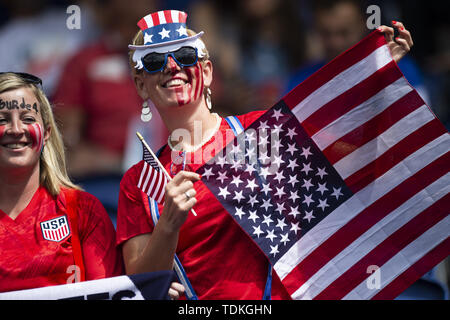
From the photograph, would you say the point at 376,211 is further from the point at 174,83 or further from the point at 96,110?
the point at 96,110

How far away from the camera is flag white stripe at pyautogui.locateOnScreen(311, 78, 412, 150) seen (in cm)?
455

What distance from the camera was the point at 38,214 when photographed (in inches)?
175

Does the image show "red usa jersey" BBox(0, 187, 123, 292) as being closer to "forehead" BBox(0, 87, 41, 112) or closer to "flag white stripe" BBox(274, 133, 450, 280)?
"forehead" BBox(0, 87, 41, 112)

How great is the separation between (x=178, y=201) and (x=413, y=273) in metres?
1.38

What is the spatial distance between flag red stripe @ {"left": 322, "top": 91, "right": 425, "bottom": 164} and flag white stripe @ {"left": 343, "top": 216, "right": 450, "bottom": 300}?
23.7 inches

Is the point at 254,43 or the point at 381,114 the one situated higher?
the point at 254,43

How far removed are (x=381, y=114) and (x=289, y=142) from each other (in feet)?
1.73

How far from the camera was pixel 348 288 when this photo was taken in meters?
4.50

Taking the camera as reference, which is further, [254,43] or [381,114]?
[254,43]

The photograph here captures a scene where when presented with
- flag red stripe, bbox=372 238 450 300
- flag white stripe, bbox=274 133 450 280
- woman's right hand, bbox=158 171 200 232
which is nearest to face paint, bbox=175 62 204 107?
woman's right hand, bbox=158 171 200 232

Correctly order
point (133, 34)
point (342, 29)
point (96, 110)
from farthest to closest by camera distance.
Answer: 1. point (133, 34)
2. point (96, 110)
3. point (342, 29)

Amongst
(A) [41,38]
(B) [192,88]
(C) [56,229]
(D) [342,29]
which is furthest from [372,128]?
(A) [41,38]
